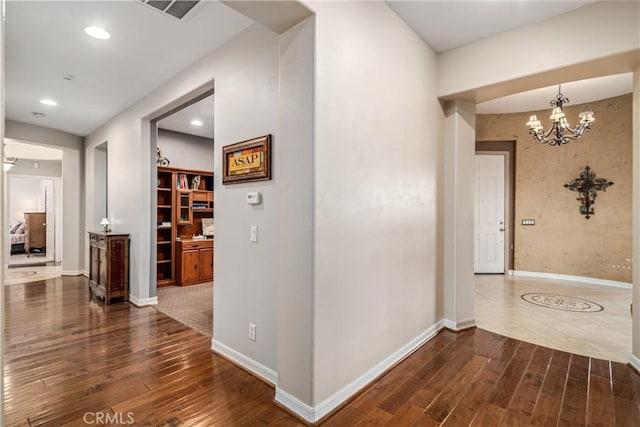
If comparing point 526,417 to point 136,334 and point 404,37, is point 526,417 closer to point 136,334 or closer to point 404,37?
point 404,37

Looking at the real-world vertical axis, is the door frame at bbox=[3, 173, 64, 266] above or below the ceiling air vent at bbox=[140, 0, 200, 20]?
below

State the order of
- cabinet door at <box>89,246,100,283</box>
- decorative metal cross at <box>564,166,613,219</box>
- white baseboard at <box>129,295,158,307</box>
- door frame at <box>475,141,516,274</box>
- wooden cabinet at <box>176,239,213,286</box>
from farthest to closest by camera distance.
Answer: door frame at <box>475,141,516,274</box> < wooden cabinet at <box>176,239,213,286</box> < decorative metal cross at <box>564,166,613,219</box> < cabinet door at <box>89,246,100,283</box> < white baseboard at <box>129,295,158,307</box>

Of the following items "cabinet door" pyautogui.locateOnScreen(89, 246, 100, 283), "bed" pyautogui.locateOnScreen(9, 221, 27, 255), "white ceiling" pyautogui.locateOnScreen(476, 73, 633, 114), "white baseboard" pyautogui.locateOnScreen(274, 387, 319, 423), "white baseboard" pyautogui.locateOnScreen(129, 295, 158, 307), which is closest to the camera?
"white baseboard" pyautogui.locateOnScreen(274, 387, 319, 423)

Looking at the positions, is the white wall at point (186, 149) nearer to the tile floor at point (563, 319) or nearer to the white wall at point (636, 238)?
the tile floor at point (563, 319)

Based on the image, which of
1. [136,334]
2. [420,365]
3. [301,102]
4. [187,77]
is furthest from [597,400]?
[187,77]

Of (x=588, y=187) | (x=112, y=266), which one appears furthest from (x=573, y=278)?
(x=112, y=266)

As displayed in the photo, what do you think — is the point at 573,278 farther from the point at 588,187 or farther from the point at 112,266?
the point at 112,266

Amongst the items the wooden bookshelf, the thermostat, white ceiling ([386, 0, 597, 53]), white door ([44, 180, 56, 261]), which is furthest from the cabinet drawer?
white door ([44, 180, 56, 261])

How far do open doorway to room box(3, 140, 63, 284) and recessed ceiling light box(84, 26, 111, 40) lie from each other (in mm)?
5294

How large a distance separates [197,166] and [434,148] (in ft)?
15.3

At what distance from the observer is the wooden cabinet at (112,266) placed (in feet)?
13.9

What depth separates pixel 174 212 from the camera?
550 centimetres

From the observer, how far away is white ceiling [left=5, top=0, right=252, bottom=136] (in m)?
2.42

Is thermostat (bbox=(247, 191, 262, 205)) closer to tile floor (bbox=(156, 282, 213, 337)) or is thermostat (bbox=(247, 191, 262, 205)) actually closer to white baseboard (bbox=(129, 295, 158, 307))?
tile floor (bbox=(156, 282, 213, 337))
